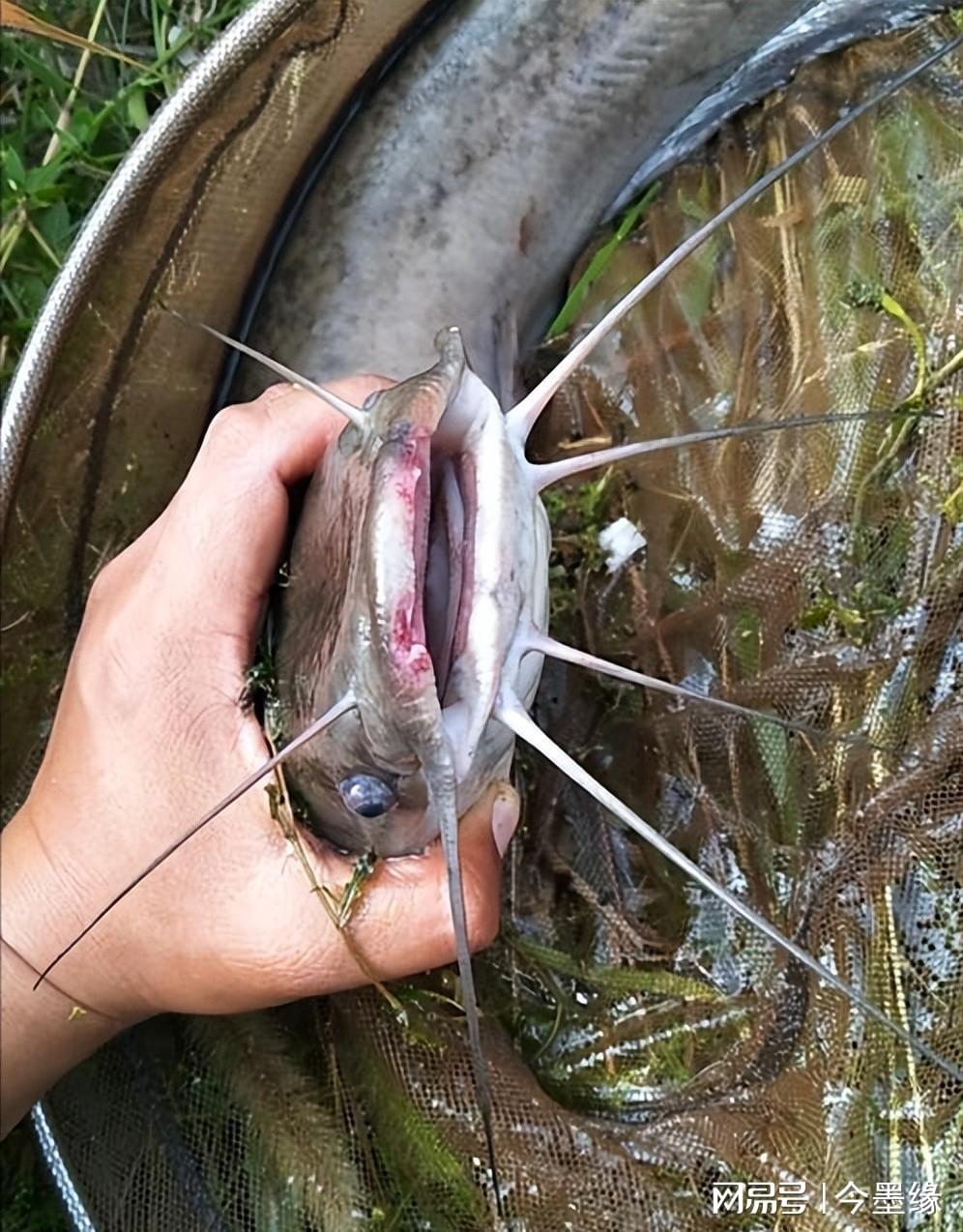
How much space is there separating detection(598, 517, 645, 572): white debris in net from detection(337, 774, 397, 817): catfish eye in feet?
1.94

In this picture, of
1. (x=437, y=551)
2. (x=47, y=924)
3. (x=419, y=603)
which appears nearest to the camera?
(x=419, y=603)

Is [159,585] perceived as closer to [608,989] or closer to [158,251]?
[158,251]

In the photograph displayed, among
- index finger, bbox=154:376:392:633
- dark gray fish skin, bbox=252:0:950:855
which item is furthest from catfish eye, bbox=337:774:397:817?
dark gray fish skin, bbox=252:0:950:855

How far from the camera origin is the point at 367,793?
47.2 inches

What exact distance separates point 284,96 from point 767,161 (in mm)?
620

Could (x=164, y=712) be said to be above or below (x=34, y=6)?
below

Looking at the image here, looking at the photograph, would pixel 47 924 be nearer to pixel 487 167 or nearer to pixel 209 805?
pixel 209 805

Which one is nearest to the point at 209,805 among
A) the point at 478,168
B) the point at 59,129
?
the point at 478,168

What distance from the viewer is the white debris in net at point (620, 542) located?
169cm

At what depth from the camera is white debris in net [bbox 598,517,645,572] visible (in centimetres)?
169

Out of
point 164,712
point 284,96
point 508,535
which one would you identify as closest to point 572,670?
point 164,712

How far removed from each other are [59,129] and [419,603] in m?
1.46

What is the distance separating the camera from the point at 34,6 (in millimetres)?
2088

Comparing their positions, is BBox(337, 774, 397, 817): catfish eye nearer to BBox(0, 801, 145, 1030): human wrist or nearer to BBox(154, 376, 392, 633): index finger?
BBox(154, 376, 392, 633): index finger
